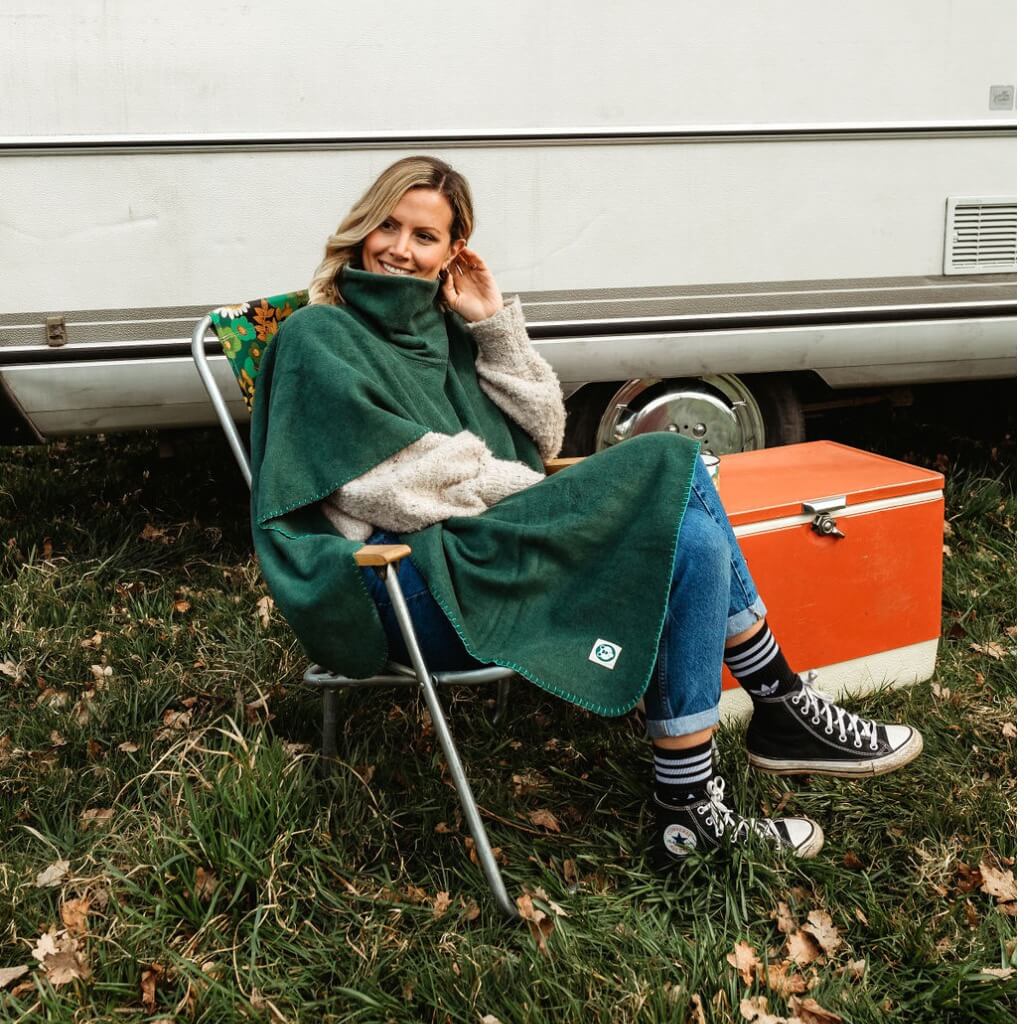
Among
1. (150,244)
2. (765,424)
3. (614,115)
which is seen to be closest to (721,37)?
(614,115)

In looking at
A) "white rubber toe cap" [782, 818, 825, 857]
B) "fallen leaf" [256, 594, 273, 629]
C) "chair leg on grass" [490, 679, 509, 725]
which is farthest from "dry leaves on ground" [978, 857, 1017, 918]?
"fallen leaf" [256, 594, 273, 629]

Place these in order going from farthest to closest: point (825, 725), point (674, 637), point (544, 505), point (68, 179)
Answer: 1. point (68, 179)
2. point (825, 725)
3. point (544, 505)
4. point (674, 637)

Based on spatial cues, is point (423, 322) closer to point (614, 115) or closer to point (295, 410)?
point (295, 410)

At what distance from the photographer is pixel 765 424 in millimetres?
4285

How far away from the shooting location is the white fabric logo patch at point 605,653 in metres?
2.20

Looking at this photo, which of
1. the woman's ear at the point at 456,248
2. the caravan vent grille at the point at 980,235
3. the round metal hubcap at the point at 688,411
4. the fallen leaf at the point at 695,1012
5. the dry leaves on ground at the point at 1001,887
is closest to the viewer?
the fallen leaf at the point at 695,1012

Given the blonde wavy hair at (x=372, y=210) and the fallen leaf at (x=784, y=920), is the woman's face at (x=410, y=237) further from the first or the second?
the fallen leaf at (x=784, y=920)

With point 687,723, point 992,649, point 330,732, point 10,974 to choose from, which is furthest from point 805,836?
point 10,974

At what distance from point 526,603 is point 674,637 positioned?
0.30 metres

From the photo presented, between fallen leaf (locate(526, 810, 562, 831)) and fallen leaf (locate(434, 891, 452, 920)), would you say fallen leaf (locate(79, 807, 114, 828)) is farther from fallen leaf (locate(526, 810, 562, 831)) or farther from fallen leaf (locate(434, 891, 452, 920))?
fallen leaf (locate(526, 810, 562, 831))

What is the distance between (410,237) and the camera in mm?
2617

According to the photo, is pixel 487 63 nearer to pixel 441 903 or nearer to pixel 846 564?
pixel 846 564

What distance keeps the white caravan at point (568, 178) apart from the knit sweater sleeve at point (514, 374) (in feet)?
2.88

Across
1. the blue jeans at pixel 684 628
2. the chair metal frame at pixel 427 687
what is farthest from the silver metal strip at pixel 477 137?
the blue jeans at pixel 684 628
